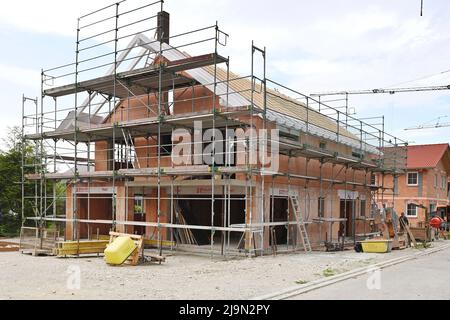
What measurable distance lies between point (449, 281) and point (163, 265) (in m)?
7.42

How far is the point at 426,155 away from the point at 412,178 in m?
2.41

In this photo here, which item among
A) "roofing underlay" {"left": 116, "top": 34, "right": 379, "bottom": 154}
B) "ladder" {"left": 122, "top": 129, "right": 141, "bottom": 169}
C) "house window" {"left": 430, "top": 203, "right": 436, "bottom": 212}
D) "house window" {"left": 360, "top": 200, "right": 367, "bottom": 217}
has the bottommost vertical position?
"house window" {"left": 430, "top": 203, "right": 436, "bottom": 212}

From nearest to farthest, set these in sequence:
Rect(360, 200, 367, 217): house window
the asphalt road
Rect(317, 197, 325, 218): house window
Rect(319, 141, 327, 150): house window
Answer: the asphalt road < Rect(317, 197, 325, 218): house window < Rect(319, 141, 327, 150): house window < Rect(360, 200, 367, 217): house window

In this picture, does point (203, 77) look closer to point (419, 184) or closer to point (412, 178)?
point (419, 184)

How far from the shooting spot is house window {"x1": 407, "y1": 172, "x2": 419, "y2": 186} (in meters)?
38.2

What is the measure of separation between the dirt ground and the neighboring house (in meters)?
22.3

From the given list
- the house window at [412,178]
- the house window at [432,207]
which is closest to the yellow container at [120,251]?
the house window at [412,178]

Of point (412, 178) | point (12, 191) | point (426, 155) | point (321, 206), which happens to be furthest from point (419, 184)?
point (12, 191)

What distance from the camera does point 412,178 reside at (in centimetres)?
3856

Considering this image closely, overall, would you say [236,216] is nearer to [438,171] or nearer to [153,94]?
[153,94]

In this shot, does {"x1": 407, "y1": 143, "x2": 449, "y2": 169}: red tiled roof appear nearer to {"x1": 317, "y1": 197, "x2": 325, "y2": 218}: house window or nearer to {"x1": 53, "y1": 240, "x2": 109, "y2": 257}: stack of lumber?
{"x1": 317, "y1": 197, "x2": 325, "y2": 218}: house window

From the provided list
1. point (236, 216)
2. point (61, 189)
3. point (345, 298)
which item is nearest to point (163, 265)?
point (345, 298)

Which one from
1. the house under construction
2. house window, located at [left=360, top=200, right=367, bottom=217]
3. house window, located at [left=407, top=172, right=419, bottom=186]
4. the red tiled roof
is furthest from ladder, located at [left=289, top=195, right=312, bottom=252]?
house window, located at [left=407, top=172, right=419, bottom=186]

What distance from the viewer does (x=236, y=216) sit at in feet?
77.7
